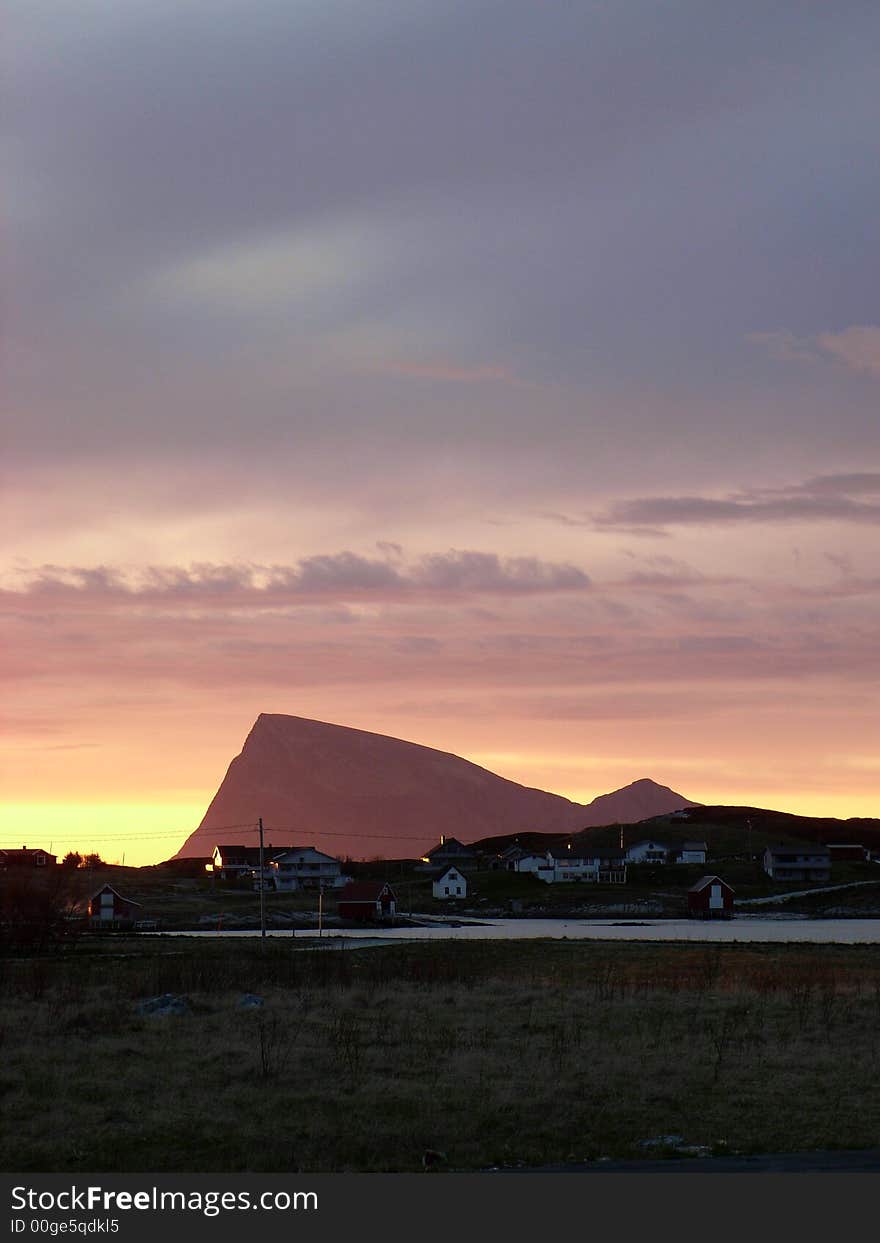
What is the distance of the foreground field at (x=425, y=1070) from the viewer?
2148 centimetres

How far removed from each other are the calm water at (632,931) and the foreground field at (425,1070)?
53089 mm

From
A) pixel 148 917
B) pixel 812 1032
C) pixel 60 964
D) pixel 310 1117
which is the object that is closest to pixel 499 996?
pixel 812 1032

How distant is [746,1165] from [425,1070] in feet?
33.9

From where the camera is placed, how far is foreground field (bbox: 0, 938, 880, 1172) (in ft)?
70.5

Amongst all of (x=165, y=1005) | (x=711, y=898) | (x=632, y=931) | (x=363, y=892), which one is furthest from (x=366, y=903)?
(x=165, y=1005)

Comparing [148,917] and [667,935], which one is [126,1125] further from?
[148,917]

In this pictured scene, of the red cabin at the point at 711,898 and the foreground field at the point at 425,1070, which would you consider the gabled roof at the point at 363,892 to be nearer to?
the red cabin at the point at 711,898

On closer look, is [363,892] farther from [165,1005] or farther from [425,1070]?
[425,1070]

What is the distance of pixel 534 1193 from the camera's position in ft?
58.7

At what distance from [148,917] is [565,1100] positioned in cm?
12695

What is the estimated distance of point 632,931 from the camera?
123875 mm

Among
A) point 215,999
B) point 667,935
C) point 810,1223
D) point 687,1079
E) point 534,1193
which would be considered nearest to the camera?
point 810,1223

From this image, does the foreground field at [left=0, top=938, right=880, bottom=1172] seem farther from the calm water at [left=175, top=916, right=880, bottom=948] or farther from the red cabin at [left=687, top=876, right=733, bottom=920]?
the red cabin at [left=687, top=876, right=733, bottom=920]

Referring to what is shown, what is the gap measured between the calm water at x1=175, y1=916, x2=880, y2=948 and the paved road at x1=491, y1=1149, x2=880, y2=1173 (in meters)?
76.1
